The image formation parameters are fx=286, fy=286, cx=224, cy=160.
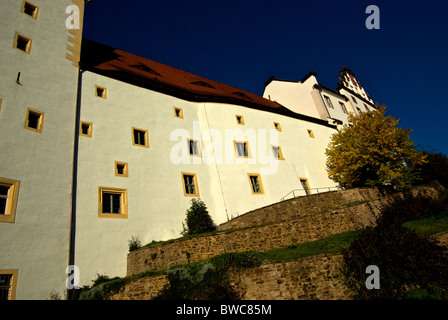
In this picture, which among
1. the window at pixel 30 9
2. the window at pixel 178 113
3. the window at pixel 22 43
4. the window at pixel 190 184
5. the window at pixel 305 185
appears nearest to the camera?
the window at pixel 22 43

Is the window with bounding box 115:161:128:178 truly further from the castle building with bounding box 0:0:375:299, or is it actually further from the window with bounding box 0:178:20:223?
the window with bounding box 0:178:20:223

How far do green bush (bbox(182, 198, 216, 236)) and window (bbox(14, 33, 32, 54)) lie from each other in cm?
1176

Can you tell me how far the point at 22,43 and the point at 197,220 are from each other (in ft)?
42.3

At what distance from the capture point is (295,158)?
23.7 m

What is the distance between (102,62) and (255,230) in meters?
15.5

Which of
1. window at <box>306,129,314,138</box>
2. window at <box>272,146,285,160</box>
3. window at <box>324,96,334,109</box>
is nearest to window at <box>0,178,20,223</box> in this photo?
window at <box>272,146,285,160</box>

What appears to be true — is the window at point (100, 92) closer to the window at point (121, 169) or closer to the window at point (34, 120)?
the window at point (34, 120)

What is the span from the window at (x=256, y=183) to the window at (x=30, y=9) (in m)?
16.0

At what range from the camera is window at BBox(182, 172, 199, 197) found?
17.4 m

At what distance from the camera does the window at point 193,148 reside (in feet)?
63.3

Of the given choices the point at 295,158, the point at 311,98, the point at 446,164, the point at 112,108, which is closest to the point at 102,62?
the point at 112,108

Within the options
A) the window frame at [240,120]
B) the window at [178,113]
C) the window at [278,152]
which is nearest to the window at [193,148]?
the window at [178,113]

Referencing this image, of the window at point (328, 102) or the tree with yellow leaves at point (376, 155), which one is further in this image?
the window at point (328, 102)
